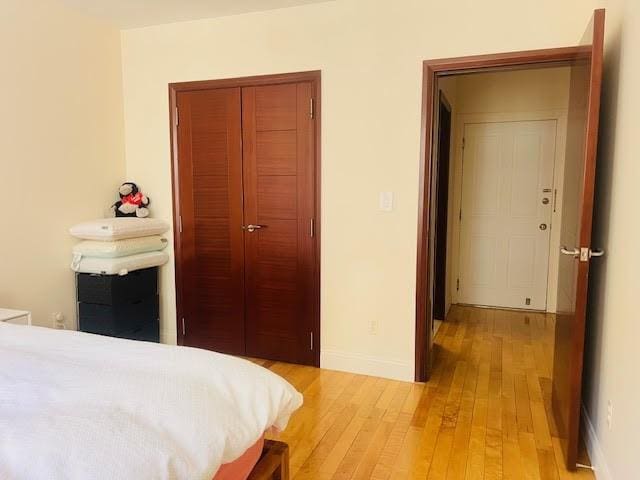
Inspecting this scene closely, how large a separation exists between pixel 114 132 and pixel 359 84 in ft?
6.44

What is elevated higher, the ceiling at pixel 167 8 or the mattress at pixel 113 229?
the ceiling at pixel 167 8

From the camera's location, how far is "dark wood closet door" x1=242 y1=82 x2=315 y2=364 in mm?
3189

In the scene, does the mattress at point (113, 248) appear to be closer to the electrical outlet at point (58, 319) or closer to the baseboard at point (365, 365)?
the electrical outlet at point (58, 319)

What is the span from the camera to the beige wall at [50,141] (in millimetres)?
2870

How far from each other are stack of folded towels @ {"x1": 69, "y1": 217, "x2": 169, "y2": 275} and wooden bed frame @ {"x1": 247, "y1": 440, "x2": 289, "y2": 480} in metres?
2.04

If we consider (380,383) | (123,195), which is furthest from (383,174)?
(123,195)

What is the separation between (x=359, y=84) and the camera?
300 cm

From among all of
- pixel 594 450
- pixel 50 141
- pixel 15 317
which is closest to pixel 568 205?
pixel 594 450

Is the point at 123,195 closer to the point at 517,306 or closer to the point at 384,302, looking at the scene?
the point at 384,302

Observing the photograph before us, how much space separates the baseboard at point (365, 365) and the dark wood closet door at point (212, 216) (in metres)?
0.71

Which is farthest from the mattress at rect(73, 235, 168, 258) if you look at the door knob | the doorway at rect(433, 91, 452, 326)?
the door knob

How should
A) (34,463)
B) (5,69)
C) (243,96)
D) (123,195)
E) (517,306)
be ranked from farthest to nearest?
(517,306), (123,195), (243,96), (5,69), (34,463)

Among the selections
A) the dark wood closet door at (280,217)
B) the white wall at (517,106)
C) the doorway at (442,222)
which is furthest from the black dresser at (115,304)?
the white wall at (517,106)

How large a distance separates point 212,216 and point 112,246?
73 centimetres
